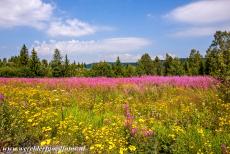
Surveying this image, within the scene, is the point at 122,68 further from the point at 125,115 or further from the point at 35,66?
the point at 125,115

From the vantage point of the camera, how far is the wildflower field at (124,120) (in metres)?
6.97

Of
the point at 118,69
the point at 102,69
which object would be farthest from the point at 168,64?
the point at 102,69

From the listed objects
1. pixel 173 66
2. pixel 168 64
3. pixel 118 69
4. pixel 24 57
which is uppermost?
pixel 24 57

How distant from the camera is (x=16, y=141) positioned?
7496mm

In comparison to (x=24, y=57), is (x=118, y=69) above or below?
below

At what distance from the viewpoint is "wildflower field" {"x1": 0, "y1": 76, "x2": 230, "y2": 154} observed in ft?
22.9

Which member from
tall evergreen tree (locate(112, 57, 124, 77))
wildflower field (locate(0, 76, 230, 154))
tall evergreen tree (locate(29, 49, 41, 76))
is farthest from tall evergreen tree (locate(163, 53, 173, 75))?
wildflower field (locate(0, 76, 230, 154))

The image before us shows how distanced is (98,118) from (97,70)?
1612 inches

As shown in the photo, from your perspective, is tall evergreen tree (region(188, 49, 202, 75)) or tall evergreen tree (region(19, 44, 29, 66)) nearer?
tall evergreen tree (region(188, 49, 202, 75))

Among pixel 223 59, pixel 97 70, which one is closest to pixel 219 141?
pixel 223 59

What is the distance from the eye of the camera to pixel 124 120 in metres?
8.51

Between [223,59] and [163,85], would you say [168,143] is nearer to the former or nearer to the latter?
[223,59]

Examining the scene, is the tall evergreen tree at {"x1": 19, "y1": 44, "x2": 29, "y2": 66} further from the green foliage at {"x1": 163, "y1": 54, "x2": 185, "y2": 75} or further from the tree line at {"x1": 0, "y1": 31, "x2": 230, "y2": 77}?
the green foliage at {"x1": 163, "y1": 54, "x2": 185, "y2": 75}

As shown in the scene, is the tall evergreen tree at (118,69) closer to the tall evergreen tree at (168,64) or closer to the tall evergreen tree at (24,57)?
the tall evergreen tree at (168,64)
